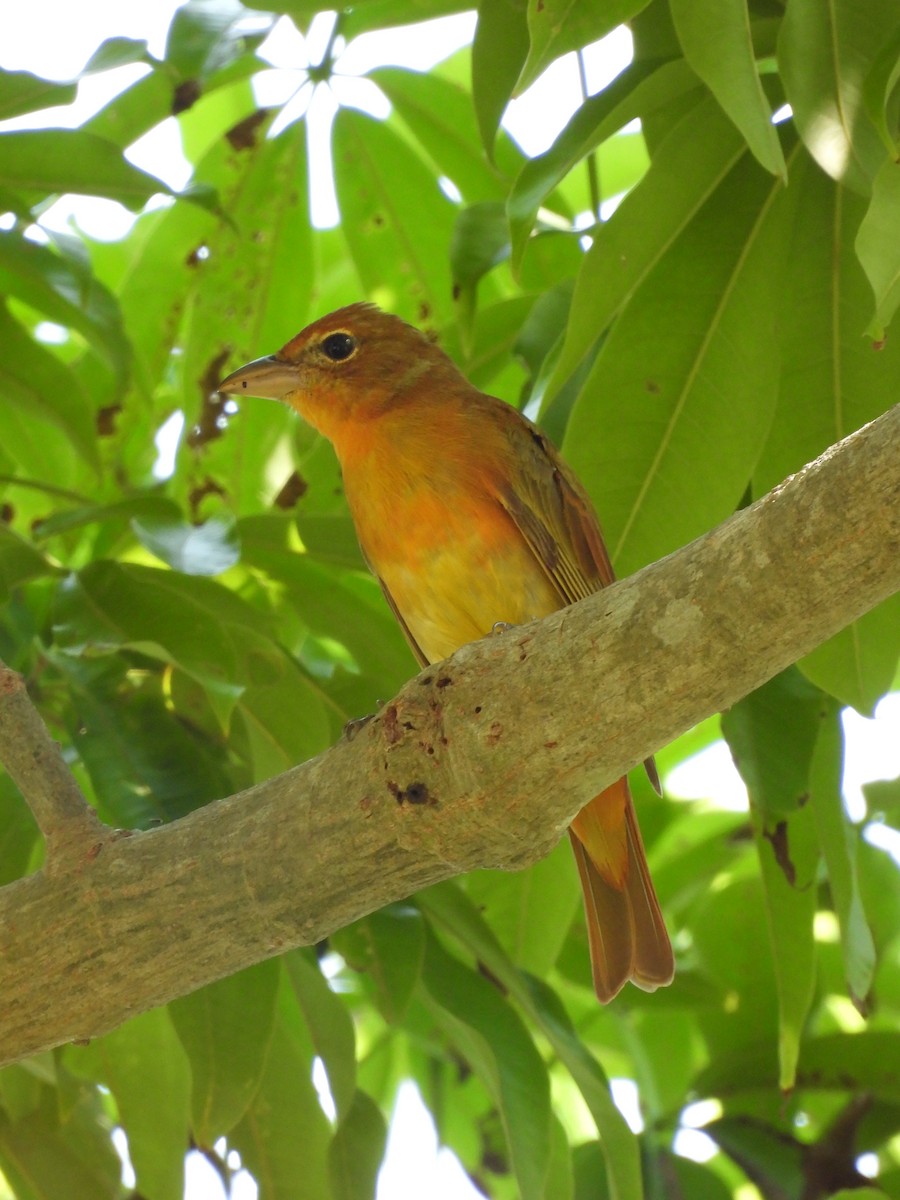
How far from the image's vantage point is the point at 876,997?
3.71m

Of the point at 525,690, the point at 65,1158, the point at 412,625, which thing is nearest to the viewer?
the point at 525,690

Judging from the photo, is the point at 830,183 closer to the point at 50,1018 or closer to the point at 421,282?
the point at 421,282

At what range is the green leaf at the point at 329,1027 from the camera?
257 cm

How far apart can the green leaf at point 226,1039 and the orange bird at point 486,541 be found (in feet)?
2.45

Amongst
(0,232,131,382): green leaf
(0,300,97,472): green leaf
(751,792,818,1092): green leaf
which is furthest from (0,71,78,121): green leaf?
(751,792,818,1092): green leaf

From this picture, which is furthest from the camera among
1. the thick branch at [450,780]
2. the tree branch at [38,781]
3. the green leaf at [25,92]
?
the green leaf at [25,92]

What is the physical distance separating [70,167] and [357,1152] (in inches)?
75.7

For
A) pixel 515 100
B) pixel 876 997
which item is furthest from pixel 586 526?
pixel 876 997

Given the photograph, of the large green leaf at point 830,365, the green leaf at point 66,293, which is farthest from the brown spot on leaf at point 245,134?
the large green leaf at point 830,365

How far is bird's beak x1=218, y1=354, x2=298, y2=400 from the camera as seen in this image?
3312 mm

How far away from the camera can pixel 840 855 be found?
2.53 m

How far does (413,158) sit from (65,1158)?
240 cm

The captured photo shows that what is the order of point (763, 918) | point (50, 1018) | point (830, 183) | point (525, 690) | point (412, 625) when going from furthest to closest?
point (763, 918), point (412, 625), point (830, 183), point (50, 1018), point (525, 690)

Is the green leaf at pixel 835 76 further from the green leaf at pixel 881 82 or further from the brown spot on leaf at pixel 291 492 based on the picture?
the brown spot on leaf at pixel 291 492
